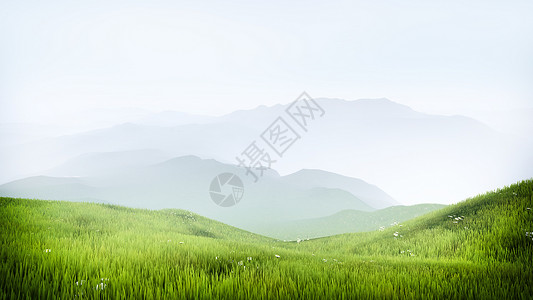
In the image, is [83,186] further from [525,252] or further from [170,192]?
[525,252]

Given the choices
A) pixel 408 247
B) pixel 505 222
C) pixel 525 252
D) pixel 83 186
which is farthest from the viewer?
pixel 83 186

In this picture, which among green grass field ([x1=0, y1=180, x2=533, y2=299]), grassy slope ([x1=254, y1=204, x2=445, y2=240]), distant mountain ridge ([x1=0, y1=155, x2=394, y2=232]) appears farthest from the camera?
distant mountain ridge ([x1=0, y1=155, x2=394, y2=232])

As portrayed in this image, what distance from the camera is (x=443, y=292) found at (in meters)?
3.87

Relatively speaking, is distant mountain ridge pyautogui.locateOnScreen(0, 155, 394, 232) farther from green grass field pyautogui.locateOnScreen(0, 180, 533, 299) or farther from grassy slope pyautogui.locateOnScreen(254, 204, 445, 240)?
green grass field pyautogui.locateOnScreen(0, 180, 533, 299)

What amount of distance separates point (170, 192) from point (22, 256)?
104881 mm

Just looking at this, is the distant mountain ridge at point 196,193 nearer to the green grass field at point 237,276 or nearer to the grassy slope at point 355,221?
the grassy slope at point 355,221

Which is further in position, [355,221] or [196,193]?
[196,193]

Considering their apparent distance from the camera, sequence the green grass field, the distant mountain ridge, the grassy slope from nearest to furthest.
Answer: the green grass field → the grassy slope → the distant mountain ridge

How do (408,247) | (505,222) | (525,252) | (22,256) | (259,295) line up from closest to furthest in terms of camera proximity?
(259,295) < (22,256) < (525,252) < (505,222) < (408,247)

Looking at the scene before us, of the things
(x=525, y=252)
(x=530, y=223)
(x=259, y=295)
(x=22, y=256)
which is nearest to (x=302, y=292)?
(x=259, y=295)

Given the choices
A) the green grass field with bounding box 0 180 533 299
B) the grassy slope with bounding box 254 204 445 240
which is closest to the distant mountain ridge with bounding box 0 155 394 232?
the grassy slope with bounding box 254 204 445 240

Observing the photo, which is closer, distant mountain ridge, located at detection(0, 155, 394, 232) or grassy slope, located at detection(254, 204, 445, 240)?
grassy slope, located at detection(254, 204, 445, 240)

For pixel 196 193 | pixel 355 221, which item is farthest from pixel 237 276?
pixel 196 193

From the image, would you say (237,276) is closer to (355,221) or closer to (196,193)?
(355,221)
